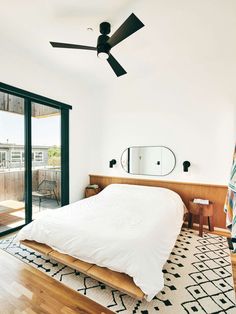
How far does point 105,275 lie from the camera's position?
1.68 m

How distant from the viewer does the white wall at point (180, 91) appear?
6.98ft

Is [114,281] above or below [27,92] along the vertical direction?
below

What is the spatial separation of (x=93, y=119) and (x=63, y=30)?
217 cm

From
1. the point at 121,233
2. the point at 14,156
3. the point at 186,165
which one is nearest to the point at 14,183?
the point at 14,156

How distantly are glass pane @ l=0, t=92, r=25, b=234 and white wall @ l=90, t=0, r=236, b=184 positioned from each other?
1736 mm

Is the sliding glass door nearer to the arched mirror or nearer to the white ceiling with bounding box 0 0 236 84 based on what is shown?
the white ceiling with bounding box 0 0 236 84

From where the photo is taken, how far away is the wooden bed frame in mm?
1587

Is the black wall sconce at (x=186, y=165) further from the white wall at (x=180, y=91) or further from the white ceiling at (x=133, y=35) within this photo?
the white ceiling at (x=133, y=35)

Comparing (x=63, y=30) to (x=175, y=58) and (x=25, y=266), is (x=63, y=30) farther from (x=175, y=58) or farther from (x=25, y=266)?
(x=25, y=266)

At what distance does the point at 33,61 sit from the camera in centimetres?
309

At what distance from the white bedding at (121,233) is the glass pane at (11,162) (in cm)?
107

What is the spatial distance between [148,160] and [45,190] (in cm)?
219

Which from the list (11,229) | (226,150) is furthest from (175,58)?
(11,229)

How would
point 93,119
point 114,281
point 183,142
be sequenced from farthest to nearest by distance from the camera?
point 93,119
point 183,142
point 114,281
